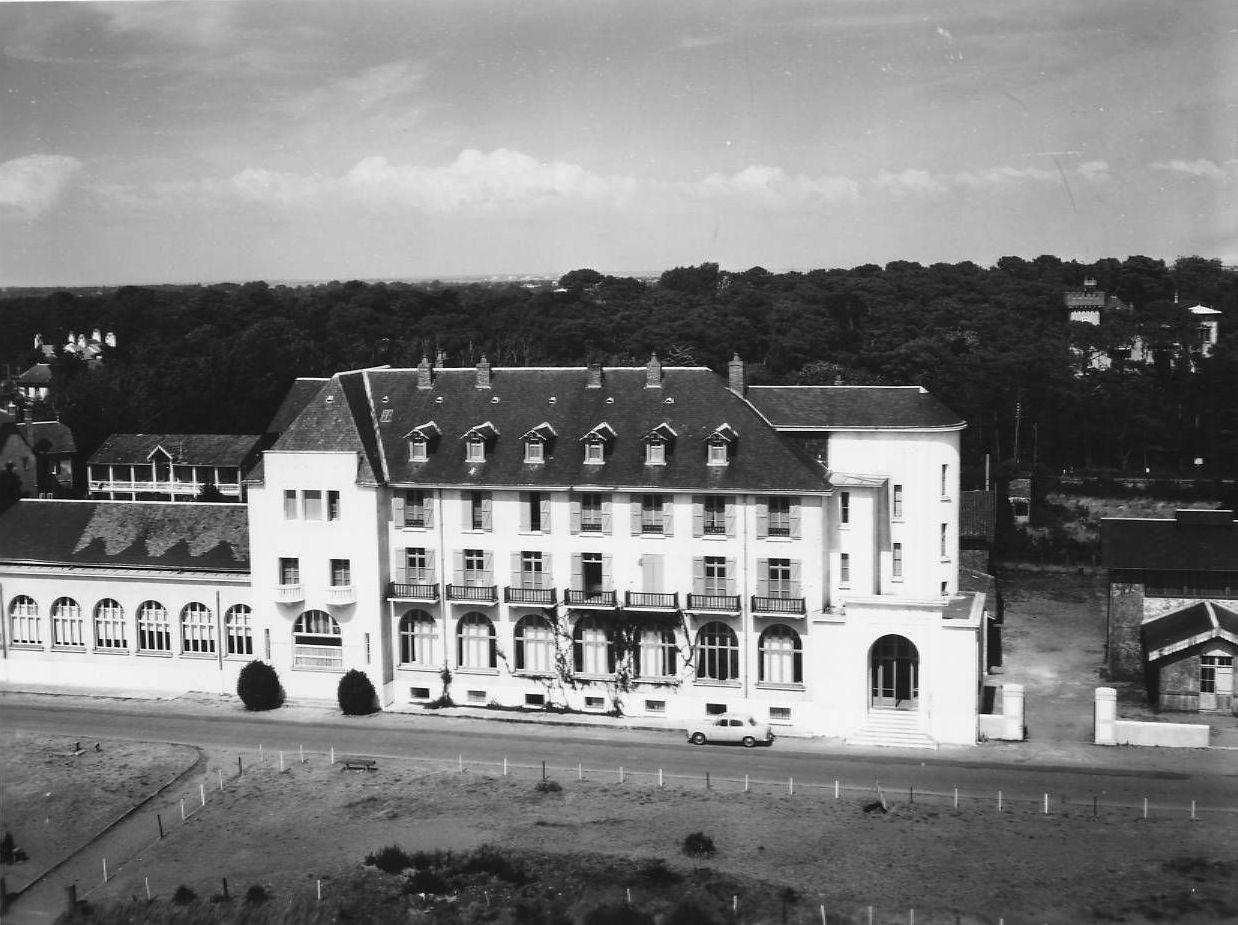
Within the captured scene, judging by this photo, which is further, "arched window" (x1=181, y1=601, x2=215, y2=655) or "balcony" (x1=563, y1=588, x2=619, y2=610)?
"arched window" (x1=181, y1=601, x2=215, y2=655)

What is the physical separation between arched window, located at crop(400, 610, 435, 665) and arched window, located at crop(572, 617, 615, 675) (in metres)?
5.43

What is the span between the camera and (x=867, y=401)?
48.0 metres

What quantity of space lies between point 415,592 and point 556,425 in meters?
7.75

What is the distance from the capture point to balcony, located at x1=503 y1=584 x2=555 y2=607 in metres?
45.4

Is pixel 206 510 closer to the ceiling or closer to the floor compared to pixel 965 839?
closer to the ceiling

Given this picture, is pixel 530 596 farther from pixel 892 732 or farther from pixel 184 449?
pixel 184 449

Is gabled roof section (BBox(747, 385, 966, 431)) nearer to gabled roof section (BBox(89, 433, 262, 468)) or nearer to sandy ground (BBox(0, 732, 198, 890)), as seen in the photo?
sandy ground (BBox(0, 732, 198, 890))

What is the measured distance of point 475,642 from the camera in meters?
46.8

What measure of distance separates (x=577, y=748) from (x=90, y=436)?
61971 millimetres

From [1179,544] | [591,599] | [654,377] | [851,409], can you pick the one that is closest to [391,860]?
[591,599]

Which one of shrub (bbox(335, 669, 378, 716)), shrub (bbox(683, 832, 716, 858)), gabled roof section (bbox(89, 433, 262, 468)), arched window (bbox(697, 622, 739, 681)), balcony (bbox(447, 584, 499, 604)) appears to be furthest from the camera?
gabled roof section (bbox(89, 433, 262, 468))

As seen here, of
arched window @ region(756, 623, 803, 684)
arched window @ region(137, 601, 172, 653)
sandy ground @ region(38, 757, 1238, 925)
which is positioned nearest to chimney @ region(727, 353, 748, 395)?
arched window @ region(756, 623, 803, 684)

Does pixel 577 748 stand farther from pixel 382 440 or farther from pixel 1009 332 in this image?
pixel 1009 332

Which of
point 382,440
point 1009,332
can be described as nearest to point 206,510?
point 382,440
